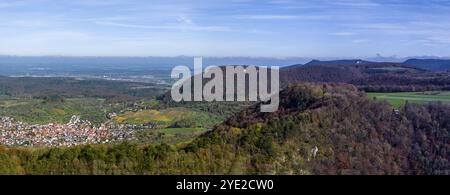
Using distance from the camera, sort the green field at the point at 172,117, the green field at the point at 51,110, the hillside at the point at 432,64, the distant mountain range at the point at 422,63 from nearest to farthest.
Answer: the green field at the point at 172,117, the green field at the point at 51,110, the hillside at the point at 432,64, the distant mountain range at the point at 422,63

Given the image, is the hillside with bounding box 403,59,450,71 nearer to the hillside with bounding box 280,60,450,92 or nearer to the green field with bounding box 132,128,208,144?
the hillside with bounding box 280,60,450,92

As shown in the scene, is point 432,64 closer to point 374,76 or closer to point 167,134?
point 374,76

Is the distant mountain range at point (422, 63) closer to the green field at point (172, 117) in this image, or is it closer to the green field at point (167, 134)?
the green field at point (172, 117)

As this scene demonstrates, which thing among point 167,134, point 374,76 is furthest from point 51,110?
point 374,76

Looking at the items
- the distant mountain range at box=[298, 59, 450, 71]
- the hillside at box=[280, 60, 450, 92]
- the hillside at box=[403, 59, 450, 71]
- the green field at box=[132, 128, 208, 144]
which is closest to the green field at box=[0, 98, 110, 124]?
the green field at box=[132, 128, 208, 144]

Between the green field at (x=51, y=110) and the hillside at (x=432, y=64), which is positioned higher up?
the hillside at (x=432, y=64)

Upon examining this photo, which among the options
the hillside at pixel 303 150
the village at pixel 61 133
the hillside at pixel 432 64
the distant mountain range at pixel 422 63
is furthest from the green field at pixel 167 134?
the hillside at pixel 432 64
